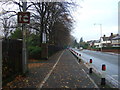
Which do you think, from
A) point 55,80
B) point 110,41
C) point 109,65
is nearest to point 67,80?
point 55,80

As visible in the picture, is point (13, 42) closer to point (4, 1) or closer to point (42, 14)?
point (4, 1)

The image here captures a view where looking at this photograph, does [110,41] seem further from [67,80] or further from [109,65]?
[67,80]

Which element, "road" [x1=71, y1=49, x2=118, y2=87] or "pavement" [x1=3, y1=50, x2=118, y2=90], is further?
"road" [x1=71, y1=49, x2=118, y2=87]

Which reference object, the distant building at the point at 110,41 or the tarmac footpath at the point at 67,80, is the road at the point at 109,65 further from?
the distant building at the point at 110,41

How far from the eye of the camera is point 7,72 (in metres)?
5.85

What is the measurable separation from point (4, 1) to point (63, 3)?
21.8 ft

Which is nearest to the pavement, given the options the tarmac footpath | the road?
the tarmac footpath

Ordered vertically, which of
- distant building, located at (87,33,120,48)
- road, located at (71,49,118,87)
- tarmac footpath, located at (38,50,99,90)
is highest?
distant building, located at (87,33,120,48)

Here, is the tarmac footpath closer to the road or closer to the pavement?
the pavement

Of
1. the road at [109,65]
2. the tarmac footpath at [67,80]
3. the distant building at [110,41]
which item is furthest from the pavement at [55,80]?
the distant building at [110,41]

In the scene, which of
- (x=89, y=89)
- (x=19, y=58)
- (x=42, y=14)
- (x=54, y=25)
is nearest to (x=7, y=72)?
(x=19, y=58)

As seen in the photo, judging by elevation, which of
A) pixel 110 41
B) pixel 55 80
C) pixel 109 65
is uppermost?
pixel 110 41

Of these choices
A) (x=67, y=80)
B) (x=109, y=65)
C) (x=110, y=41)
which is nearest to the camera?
(x=67, y=80)

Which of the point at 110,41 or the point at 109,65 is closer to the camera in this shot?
the point at 109,65
